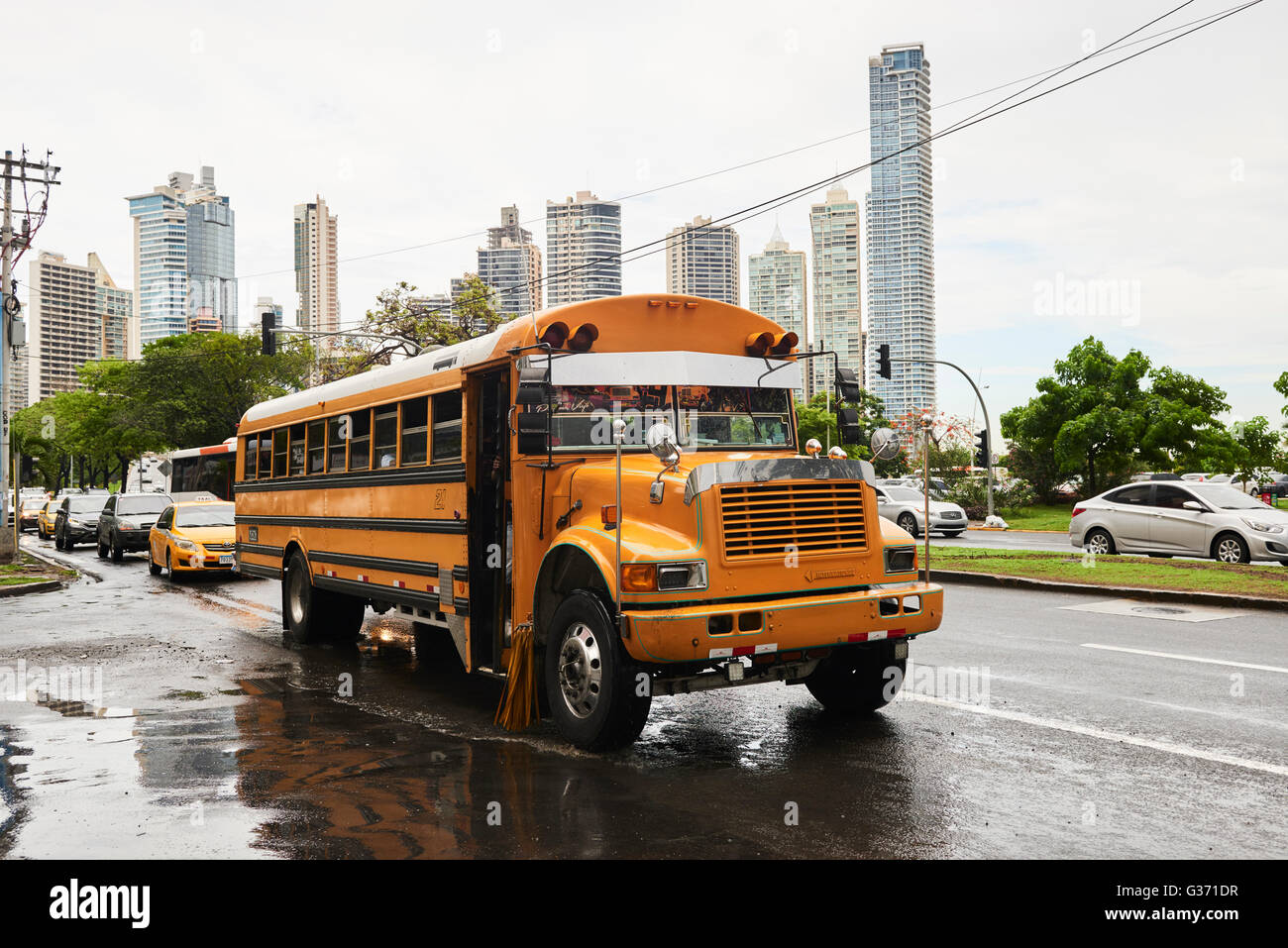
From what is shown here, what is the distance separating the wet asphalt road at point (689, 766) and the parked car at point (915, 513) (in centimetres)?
1928

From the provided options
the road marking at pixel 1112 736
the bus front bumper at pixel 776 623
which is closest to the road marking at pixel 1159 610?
the road marking at pixel 1112 736

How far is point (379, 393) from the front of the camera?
9.89m

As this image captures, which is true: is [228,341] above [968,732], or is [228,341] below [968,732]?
above

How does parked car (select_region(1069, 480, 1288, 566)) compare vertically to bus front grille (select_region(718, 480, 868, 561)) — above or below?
below

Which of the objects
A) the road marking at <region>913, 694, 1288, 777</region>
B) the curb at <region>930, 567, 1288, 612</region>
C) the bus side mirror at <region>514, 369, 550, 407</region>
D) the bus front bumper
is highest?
the bus side mirror at <region>514, 369, 550, 407</region>

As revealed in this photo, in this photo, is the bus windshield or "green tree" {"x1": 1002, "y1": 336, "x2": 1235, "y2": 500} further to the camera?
"green tree" {"x1": 1002, "y1": 336, "x2": 1235, "y2": 500}

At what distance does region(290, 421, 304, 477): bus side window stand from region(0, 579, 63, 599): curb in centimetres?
951

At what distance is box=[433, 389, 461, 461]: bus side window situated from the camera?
27.4 ft

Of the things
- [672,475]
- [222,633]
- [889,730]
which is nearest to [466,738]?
[672,475]

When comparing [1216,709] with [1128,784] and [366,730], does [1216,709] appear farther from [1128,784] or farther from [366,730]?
[366,730]

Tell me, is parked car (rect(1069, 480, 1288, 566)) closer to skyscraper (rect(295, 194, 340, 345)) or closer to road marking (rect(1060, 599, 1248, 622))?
road marking (rect(1060, 599, 1248, 622))

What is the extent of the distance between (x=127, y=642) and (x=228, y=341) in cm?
4948

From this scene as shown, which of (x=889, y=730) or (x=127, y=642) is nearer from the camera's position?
(x=889, y=730)

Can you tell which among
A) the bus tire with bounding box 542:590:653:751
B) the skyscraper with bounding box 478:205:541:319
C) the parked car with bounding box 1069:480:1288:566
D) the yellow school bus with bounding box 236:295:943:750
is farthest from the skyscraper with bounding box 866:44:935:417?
the bus tire with bounding box 542:590:653:751
